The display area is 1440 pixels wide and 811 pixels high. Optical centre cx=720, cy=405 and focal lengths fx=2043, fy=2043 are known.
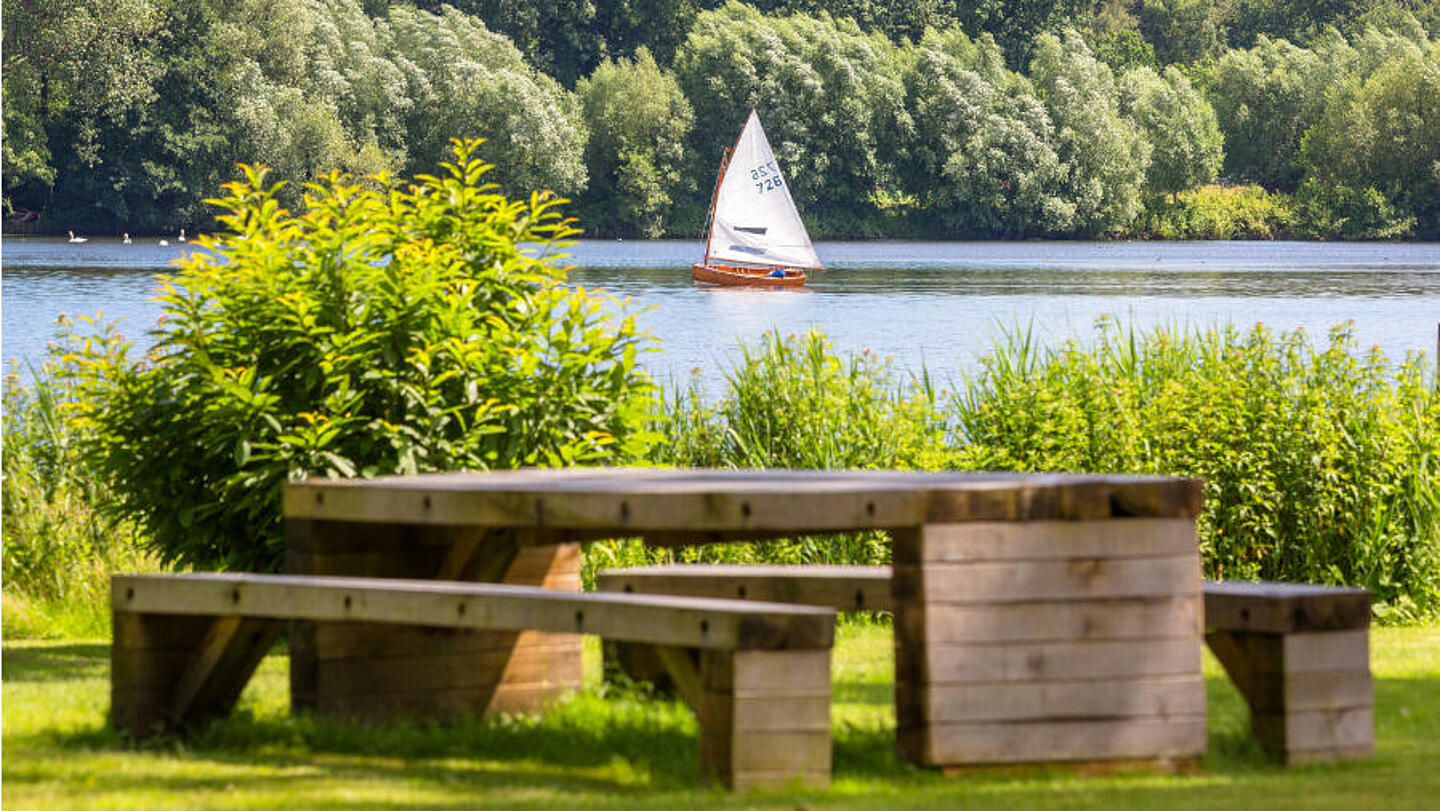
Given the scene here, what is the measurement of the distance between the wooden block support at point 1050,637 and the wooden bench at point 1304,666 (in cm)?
29

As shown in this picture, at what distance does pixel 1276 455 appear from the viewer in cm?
1038

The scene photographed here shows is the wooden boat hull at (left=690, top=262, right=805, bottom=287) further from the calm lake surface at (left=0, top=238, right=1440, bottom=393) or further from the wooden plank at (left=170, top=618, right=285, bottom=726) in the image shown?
the wooden plank at (left=170, top=618, right=285, bottom=726)

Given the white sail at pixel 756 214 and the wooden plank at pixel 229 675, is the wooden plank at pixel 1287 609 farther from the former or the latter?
the white sail at pixel 756 214

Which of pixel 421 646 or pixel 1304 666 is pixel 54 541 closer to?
pixel 421 646

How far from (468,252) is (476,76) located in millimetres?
70513

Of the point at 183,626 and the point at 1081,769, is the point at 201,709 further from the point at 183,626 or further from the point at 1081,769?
the point at 1081,769

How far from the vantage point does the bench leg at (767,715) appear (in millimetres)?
4855

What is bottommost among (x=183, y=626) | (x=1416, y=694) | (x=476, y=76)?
(x=1416, y=694)

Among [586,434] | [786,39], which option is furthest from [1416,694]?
[786,39]

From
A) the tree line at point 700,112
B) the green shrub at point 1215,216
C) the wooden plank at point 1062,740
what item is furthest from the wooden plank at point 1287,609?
the green shrub at point 1215,216

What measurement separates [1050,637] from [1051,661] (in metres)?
0.06

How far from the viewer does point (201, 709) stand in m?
5.80

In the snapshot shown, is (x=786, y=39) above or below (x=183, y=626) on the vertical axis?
above

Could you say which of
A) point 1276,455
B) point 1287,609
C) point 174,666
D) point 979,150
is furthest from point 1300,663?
point 979,150
